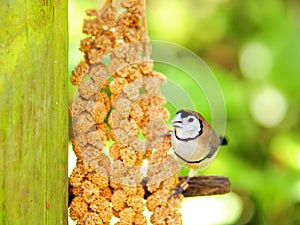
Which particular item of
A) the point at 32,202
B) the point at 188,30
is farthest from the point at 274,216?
the point at 32,202

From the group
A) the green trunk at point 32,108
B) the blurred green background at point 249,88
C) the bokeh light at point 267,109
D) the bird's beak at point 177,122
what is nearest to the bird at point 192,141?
the bird's beak at point 177,122

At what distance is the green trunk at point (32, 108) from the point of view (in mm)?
2008

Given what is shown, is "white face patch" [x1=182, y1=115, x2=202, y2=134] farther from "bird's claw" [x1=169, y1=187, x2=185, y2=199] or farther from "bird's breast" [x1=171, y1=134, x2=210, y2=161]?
"bird's claw" [x1=169, y1=187, x2=185, y2=199]

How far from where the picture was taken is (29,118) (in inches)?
81.3

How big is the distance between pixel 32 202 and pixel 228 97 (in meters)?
3.09

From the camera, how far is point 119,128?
2.38 m

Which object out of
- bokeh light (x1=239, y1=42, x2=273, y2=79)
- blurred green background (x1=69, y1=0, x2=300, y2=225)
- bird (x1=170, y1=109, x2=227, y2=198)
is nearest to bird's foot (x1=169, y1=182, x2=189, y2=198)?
bird (x1=170, y1=109, x2=227, y2=198)

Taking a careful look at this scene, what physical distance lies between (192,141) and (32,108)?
0.60 meters

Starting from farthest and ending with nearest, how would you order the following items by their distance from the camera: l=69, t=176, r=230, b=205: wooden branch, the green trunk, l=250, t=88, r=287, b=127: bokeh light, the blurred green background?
l=250, t=88, r=287, b=127: bokeh light < the blurred green background < l=69, t=176, r=230, b=205: wooden branch < the green trunk

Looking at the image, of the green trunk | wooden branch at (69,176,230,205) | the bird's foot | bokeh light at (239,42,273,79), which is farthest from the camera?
bokeh light at (239,42,273,79)

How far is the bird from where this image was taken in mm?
2357

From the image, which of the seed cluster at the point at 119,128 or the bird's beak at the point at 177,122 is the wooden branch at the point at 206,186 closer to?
the seed cluster at the point at 119,128

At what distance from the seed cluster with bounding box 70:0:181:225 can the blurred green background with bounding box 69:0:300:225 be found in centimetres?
199

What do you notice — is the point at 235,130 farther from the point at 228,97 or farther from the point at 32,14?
the point at 32,14
